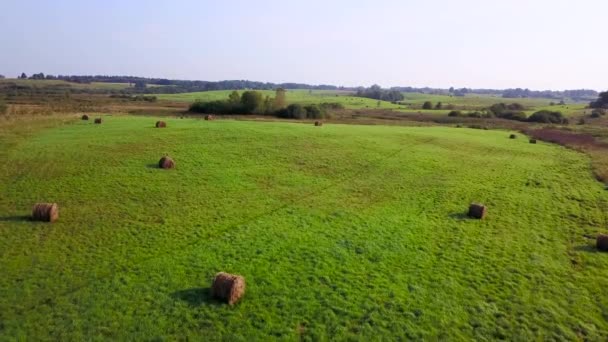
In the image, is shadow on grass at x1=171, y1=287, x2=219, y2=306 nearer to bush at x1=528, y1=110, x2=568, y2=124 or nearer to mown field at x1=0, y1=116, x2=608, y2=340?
mown field at x1=0, y1=116, x2=608, y2=340

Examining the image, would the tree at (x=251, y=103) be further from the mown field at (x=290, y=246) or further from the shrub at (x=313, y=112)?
the mown field at (x=290, y=246)

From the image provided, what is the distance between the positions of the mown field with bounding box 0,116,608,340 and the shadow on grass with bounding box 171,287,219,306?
0.08 meters

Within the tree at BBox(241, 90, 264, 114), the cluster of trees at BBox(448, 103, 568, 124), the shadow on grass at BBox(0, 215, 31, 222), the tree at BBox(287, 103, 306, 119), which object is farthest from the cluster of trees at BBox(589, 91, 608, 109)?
the shadow on grass at BBox(0, 215, 31, 222)

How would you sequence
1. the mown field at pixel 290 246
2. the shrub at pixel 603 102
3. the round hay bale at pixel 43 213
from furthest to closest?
the shrub at pixel 603 102 < the round hay bale at pixel 43 213 < the mown field at pixel 290 246

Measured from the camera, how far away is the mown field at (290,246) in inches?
632

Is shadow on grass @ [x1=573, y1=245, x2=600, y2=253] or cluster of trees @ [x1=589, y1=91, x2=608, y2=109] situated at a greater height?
cluster of trees @ [x1=589, y1=91, x2=608, y2=109]

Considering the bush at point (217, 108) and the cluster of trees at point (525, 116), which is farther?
the cluster of trees at point (525, 116)

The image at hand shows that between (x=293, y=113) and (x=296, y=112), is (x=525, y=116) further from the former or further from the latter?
(x=293, y=113)

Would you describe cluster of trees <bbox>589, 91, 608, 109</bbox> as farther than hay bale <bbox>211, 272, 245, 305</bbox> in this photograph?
Yes

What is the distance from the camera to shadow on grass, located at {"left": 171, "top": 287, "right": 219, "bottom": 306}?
16.9 meters

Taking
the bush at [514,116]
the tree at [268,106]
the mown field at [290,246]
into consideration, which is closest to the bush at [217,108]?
the tree at [268,106]

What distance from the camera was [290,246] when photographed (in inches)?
875

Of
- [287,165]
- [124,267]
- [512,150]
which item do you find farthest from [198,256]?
[512,150]

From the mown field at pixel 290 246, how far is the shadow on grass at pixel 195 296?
8cm
